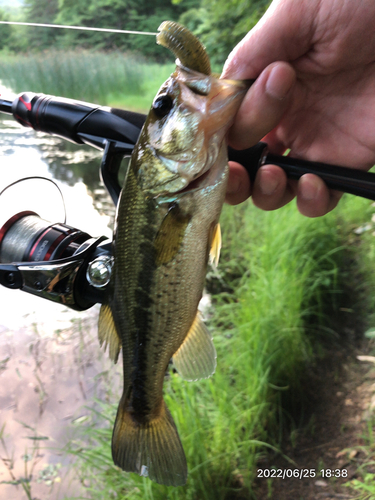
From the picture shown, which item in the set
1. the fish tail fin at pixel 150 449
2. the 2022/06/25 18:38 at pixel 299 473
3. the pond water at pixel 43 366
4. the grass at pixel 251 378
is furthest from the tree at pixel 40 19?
the 2022/06/25 18:38 at pixel 299 473

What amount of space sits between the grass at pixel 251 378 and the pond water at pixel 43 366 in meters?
0.21

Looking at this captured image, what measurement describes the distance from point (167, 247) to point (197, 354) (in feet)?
1.15

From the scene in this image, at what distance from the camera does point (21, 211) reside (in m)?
1.28

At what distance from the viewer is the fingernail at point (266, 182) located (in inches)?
49.9

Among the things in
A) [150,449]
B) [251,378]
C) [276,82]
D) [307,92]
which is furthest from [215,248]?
[251,378]

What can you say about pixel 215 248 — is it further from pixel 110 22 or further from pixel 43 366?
pixel 110 22

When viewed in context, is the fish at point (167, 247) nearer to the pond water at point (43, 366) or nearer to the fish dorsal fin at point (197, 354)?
the fish dorsal fin at point (197, 354)

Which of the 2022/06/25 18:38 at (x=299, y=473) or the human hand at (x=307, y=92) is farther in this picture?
the 2022/06/25 18:38 at (x=299, y=473)

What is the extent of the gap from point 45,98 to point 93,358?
2.04m

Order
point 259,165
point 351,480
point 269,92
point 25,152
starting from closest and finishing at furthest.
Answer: point 269,92
point 259,165
point 351,480
point 25,152

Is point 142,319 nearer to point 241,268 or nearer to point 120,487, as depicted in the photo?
point 120,487

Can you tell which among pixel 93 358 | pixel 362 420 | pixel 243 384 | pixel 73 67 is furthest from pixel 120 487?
pixel 73 67

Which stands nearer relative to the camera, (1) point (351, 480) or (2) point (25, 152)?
(1) point (351, 480)

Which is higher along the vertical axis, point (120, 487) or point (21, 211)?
point (21, 211)
